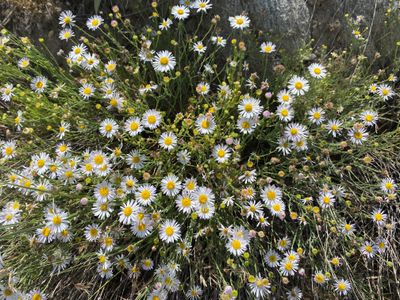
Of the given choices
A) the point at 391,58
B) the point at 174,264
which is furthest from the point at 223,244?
the point at 391,58

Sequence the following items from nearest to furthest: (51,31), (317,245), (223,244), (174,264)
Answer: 1. (174,264)
2. (223,244)
3. (317,245)
4. (51,31)

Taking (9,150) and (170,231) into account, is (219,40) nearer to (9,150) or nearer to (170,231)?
(170,231)

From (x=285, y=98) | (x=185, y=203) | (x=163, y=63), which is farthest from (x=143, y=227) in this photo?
(x=285, y=98)

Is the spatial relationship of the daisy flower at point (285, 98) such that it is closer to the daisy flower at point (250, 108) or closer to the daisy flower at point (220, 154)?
the daisy flower at point (250, 108)

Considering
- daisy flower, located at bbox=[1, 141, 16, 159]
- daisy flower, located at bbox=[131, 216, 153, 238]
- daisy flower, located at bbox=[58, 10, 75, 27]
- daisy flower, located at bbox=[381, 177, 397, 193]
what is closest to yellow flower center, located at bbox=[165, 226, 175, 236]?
daisy flower, located at bbox=[131, 216, 153, 238]

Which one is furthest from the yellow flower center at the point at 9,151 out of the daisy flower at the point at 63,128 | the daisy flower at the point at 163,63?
the daisy flower at the point at 163,63

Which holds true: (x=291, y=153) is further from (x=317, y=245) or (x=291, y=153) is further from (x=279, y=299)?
(x=279, y=299)
